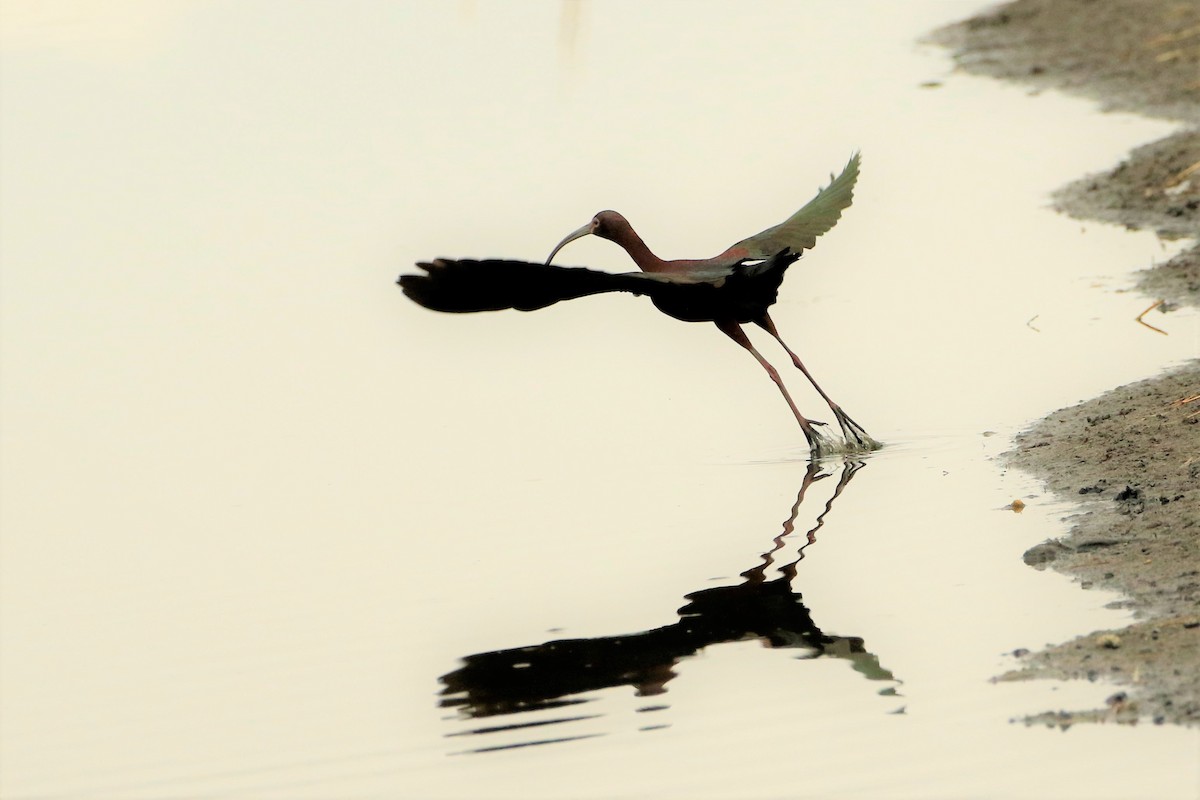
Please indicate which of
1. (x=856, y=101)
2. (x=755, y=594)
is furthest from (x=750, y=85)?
(x=755, y=594)

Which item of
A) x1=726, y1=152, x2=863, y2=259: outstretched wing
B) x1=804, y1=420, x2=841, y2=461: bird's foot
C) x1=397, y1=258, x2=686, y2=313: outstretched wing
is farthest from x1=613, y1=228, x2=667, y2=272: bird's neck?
x1=397, y1=258, x2=686, y2=313: outstretched wing

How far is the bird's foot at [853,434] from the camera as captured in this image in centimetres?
810

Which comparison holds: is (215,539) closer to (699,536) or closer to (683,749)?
(699,536)

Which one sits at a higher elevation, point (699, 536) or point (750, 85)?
point (750, 85)

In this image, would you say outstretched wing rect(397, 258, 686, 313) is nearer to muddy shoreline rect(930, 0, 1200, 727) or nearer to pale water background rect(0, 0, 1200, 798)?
pale water background rect(0, 0, 1200, 798)

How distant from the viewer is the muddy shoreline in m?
4.83

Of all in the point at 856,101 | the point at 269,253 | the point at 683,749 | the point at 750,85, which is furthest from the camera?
the point at 750,85

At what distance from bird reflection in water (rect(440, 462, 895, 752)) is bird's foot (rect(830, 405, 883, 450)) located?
1.92 m

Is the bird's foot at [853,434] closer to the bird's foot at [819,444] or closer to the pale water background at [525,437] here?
the bird's foot at [819,444]

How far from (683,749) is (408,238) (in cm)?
832

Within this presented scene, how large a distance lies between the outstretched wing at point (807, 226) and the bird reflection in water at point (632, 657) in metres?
2.26

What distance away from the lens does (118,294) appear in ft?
39.9

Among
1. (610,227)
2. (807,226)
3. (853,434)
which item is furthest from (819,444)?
(610,227)

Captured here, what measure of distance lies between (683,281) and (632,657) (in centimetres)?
219
